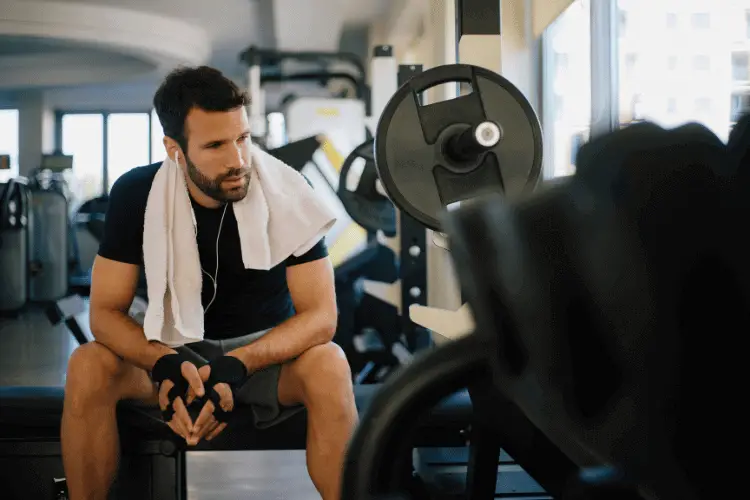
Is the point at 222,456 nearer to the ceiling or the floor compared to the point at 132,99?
nearer to the floor

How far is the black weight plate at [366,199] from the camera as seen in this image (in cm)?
304

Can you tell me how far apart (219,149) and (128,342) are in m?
0.45

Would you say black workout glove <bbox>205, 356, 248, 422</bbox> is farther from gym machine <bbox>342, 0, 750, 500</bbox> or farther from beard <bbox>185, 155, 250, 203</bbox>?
gym machine <bbox>342, 0, 750, 500</bbox>

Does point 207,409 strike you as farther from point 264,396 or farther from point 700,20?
point 700,20

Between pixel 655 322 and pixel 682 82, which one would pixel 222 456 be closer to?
pixel 682 82

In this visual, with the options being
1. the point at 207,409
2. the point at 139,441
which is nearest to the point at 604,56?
the point at 207,409

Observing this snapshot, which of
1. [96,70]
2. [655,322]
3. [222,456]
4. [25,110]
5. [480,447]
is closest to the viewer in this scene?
[655,322]

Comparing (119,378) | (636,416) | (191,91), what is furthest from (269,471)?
(636,416)

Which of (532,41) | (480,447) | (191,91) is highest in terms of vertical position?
(532,41)

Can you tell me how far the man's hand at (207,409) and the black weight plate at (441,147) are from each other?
19.5 inches

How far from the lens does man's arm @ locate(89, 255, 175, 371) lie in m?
1.48

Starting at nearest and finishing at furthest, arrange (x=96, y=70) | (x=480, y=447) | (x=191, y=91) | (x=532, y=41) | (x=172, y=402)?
(x=480, y=447) < (x=172, y=402) < (x=191, y=91) < (x=532, y=41) < (x=96, y=70)

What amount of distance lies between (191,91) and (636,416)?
1448mm

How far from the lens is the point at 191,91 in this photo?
5.26ft
